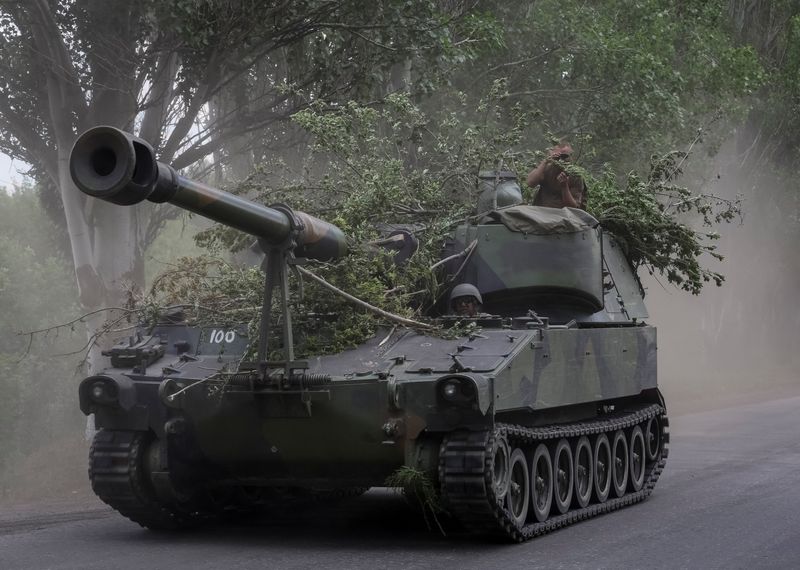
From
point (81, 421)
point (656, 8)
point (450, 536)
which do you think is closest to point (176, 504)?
point (450, 536)

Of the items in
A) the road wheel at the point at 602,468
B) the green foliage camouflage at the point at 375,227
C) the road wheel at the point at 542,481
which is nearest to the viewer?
the road wheel at the point at 542,481

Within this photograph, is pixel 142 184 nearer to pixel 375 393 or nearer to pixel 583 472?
pixel 375 393

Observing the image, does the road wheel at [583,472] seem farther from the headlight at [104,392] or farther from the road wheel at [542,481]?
the headlight at [104,392]

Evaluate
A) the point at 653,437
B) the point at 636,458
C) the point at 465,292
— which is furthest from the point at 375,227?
the point at 653,437

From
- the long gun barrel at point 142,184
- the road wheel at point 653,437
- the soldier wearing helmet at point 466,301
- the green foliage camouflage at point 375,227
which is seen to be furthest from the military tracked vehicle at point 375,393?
the road wheel at point 653,437

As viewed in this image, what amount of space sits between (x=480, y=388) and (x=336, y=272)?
199cm

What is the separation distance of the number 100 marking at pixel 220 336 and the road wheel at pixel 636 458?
13.7 feet

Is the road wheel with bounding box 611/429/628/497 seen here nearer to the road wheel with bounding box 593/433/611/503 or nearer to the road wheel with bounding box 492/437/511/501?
the road wheel with bounding box 593/433/611/503

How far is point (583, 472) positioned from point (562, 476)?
600mm

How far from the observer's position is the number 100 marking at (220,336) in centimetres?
1013

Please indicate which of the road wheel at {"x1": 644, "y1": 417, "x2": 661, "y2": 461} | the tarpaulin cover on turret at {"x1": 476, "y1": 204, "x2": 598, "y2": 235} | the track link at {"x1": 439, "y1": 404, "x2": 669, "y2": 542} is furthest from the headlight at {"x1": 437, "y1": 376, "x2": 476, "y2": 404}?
the road wheel at {"x1": 644, "y1": 417, "x2": 661, "y2": 461}

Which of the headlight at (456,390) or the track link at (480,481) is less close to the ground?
the headlight at (456,390)

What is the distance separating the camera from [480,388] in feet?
28.0

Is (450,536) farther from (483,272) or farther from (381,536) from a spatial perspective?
(483,272)
